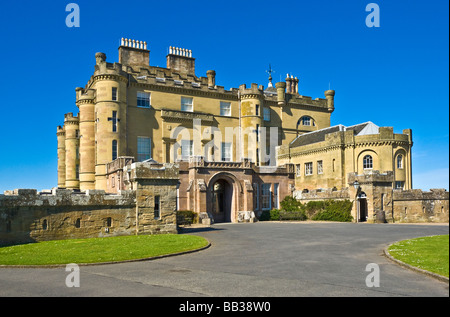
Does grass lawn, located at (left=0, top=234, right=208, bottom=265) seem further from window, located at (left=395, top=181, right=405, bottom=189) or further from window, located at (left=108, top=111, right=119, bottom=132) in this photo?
window, located at (left=395, top=181, right=405, bottom=189)

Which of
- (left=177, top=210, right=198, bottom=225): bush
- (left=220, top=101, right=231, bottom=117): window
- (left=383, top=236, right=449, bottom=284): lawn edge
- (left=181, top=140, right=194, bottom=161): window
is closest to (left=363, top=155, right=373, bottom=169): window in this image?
(left=220, top=101, right=231, bottom=117): window

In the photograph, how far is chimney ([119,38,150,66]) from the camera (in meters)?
48.5

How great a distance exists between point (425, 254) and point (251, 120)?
1354 inches

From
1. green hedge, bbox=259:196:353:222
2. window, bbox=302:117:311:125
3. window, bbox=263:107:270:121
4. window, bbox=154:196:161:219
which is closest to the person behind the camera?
window, bbox=154:196:161:219

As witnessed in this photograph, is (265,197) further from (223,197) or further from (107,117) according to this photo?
(107,117)

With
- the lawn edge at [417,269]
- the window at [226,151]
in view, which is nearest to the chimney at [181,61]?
the window at [226,151]

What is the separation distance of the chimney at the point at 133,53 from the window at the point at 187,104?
7.46m

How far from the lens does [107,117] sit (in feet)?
134

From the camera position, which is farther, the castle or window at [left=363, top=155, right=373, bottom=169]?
window at [left=363, top=155, right=373, bottom=169]

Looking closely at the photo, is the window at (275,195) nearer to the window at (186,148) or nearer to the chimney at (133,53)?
the window at (186,148)

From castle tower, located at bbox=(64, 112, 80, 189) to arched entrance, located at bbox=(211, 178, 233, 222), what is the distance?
17949mm

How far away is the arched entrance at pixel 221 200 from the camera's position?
39031mm

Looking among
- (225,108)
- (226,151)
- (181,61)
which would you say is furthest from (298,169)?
(181,61)
